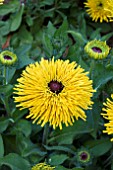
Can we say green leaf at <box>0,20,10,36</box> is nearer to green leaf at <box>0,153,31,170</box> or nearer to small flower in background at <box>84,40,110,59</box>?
small flower in background at <box>84,40,110,59</box>

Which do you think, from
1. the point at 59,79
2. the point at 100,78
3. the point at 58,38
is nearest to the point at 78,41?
the point at 58,38

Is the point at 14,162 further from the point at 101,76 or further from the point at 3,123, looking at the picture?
the point at 101,76

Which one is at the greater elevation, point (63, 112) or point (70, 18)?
point (70, 18)

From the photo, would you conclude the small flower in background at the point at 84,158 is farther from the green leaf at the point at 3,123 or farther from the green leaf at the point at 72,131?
the green leaf at the point at 3,123

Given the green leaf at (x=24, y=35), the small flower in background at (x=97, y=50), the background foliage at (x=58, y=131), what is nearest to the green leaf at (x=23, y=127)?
the background foliage at (x=58, y=131)

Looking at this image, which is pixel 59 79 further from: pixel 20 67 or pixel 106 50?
pixel 20 67

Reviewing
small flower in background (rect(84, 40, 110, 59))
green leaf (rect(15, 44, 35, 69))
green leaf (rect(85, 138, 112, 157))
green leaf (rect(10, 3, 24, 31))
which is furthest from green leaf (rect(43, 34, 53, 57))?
green leaf (rect(10, 3, 24, 31))
